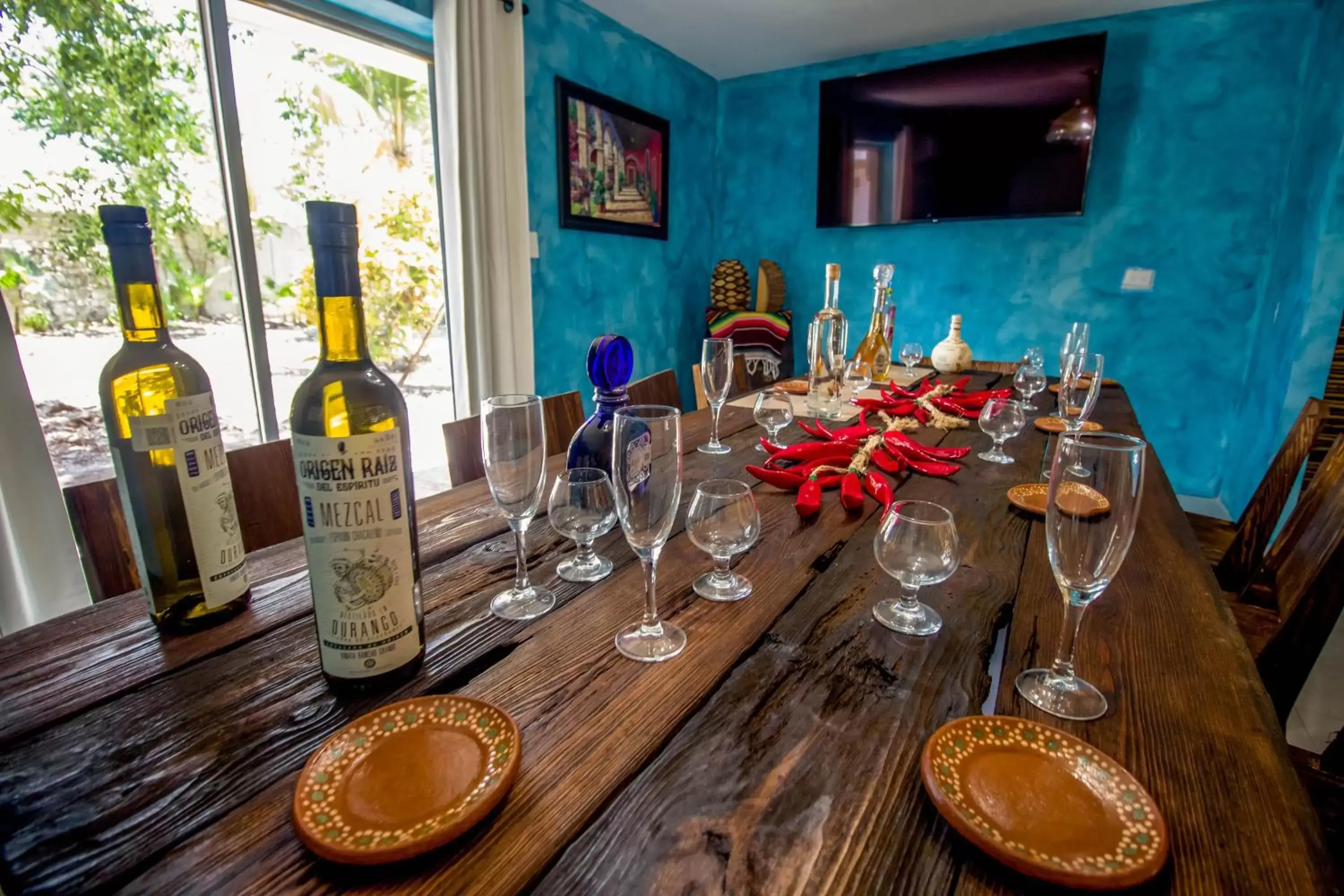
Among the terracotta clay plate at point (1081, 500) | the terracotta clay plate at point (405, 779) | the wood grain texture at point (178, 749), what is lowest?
the wood grain texture at point (178, 749)

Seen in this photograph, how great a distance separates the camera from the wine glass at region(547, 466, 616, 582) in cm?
76

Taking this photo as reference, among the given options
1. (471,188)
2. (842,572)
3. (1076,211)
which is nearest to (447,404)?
(471,188)

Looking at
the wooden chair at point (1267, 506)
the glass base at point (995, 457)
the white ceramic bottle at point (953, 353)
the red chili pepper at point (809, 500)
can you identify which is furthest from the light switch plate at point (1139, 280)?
the red chili pepper at point (809, 500)

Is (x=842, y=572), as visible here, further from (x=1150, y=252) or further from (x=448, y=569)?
(x=1150, y=252)

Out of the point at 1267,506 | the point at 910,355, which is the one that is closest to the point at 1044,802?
the point at 1267,506

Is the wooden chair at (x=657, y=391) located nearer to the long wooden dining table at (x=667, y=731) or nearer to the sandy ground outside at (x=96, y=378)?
the sandy ground outside at (x=96, y=378)

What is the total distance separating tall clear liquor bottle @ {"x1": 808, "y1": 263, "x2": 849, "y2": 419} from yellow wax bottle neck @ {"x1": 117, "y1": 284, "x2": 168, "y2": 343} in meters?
1.27

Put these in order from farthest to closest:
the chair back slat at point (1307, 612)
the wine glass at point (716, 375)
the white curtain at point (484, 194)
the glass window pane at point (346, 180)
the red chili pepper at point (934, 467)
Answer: the white curtain at point (484, 194) < the glass window pane at point (346, 180) < the wine glass at point (716, 375) < the red chili pepper at point (934, 467) < the chair back slat at point (1307, 612)

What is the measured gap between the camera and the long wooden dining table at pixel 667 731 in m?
0.39

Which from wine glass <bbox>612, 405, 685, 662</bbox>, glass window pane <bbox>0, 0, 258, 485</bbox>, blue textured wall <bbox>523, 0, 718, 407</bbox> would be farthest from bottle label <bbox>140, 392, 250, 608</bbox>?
blue textured wall <bbox>523, 0, 718, 407</bbox>

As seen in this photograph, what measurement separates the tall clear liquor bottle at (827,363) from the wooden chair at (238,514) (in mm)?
1172

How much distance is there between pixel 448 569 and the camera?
0.79 m

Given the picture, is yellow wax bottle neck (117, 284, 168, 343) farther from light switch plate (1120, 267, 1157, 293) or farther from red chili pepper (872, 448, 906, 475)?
light switch plate (1120, 267, 1157, 293)

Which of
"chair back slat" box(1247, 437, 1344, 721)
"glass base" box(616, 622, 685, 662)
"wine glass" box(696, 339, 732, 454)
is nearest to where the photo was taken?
"glass base" box(616, 622, 685, 662)
